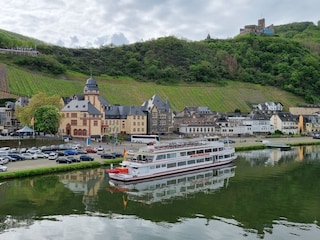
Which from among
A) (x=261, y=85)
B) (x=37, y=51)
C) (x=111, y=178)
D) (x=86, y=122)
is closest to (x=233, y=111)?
(x=261, y=85)

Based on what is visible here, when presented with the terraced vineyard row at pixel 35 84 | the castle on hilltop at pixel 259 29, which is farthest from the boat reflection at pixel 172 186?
the castle on hilltop at pixel 259 29

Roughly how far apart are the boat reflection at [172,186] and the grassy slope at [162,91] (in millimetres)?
51095

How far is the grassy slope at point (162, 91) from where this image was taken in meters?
88.8

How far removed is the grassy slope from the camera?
88.8 m

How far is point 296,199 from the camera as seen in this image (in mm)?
30453

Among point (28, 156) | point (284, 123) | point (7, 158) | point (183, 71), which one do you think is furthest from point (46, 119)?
point (183, 71)

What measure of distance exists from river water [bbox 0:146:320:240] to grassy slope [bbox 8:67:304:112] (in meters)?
52.4

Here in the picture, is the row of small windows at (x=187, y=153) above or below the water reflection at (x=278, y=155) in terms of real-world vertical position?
above

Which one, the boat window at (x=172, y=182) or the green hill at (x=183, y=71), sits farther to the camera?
the green hill at (x=183, y=71)

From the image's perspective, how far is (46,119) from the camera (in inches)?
2224

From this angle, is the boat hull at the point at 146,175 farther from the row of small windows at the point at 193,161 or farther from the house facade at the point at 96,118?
the house facade at the point at 96,118

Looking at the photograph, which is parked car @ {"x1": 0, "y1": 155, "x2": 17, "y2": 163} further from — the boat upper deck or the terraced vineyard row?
the terraced vineyard row

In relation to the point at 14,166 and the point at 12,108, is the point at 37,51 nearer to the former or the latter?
the point at 12,108

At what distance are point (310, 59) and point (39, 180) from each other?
5040 inches
